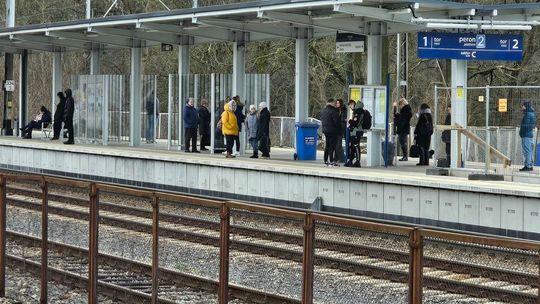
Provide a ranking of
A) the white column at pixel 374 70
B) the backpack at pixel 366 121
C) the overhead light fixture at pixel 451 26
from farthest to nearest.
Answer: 1. the white column at pixel 374 70
2. the backpack at pixel 366 121
3. the overhead light fixture at pixel 451 26

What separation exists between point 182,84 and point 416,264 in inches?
881

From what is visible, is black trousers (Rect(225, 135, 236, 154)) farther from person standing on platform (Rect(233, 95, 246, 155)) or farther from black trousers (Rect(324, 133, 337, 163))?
black trousers (Rect(324, 133, 337, 163))

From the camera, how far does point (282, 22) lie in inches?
947

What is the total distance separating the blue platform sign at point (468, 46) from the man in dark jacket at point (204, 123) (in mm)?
8291

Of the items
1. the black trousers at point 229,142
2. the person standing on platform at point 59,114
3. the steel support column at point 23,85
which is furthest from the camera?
the steel support column at point 23,85

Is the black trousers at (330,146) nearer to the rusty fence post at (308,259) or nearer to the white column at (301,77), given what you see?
the white column at (301,77)

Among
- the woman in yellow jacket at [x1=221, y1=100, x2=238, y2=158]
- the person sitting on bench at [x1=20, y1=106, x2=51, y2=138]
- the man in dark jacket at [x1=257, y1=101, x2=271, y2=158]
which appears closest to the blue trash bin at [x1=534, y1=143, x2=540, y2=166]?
the man in dark jacket at [x1=257, y1=101, x2=271, y2=158]

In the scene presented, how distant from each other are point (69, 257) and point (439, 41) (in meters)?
11.4

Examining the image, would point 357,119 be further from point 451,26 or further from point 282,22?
point 451,26

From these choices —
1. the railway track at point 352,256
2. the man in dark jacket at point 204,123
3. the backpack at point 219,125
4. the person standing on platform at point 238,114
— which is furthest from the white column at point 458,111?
the railway track at point 352,256

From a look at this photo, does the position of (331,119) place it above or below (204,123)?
above

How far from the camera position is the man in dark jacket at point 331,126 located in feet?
78.8

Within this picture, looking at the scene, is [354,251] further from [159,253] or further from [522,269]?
[159,253]

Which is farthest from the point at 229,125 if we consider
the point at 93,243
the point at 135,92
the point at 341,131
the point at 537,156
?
the point at 93,243
